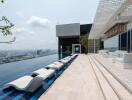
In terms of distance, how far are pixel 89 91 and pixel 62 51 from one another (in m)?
31.2

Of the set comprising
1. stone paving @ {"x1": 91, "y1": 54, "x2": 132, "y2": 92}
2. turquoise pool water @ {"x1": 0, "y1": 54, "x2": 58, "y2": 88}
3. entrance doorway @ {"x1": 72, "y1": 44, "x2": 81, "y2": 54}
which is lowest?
turquoise pool water @ {"x1": 0, "y1": 54, "x2": 58, "y2": 88}

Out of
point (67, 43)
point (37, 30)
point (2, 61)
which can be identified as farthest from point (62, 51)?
point (2, 61)

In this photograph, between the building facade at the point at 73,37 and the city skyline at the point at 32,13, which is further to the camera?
the building facade at the point at 73,37

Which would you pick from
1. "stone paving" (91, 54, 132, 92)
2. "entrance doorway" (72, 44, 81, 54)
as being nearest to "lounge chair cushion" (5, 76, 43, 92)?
"stone paving" (91, 54, 132, 92)

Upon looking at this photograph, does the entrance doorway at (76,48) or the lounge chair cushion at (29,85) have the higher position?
the entrance doorway at (76,48)

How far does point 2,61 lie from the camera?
40.6 feet

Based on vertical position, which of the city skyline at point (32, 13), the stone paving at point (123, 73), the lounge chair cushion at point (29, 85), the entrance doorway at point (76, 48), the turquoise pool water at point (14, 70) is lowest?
the turquoise pool water at point (14, 70)

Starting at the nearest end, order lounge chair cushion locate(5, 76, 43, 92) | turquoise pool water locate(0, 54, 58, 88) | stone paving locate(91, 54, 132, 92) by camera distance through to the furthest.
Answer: stone paving locate(91, 54, 132, 92)
lounge chair cushion locate(5, 76, 43, 92)
turquoise pool water locate(0, 54, 58, 88)

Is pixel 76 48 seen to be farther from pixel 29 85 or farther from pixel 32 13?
pixel 29 85

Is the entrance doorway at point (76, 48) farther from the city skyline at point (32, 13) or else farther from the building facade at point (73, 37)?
the city skyline at point (32, 13)

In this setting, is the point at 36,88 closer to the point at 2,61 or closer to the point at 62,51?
the point at 2,61

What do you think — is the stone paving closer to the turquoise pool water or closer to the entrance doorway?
the turquoise pool water

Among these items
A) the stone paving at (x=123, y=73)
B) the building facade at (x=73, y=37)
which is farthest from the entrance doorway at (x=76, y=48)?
the stone paving at (x=123, y=73)

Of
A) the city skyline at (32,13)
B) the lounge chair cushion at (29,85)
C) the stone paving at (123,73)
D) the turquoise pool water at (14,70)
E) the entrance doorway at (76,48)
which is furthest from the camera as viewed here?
the entrance doorway at (76,48)
